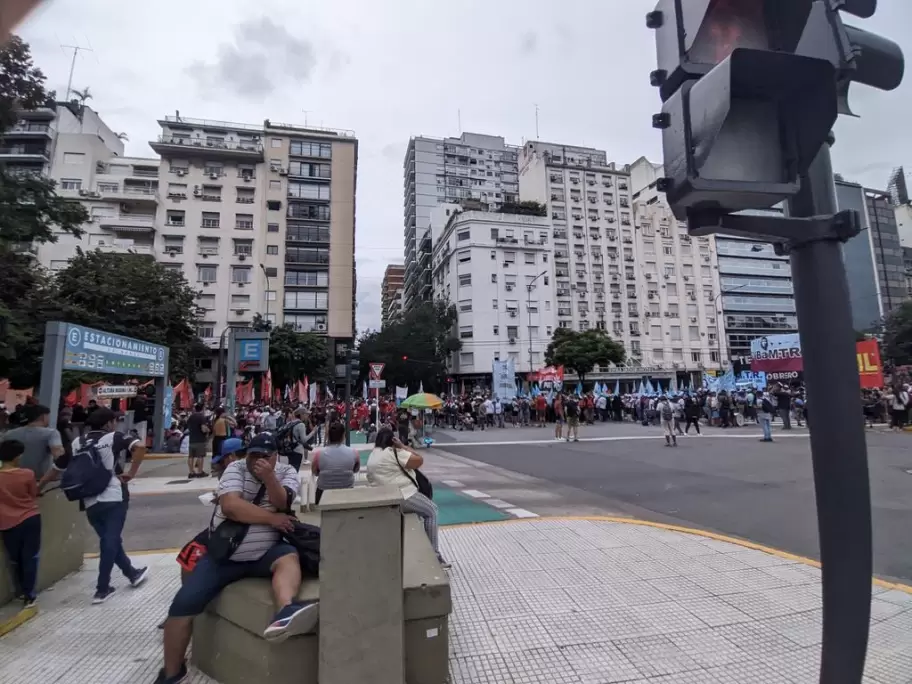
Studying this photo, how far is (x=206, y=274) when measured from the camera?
1863 inches

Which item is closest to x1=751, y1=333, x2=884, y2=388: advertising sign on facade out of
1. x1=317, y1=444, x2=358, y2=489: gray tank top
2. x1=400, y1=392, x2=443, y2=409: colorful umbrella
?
x1=400, y1=392, x2=443, y2=409: colorful umbrella

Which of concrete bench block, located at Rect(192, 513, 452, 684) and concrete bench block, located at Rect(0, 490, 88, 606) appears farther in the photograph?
concrete bench block, located at Rect(0, 490, 88, 606)

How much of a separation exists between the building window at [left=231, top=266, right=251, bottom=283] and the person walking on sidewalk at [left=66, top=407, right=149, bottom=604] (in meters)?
46.9

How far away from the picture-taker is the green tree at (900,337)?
4181cm

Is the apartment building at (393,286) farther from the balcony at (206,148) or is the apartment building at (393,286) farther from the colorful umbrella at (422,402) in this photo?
the colorful umbrella at (422,402)

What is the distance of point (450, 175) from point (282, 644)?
79709 millimetres

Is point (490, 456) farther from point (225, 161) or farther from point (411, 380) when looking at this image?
point (225, 161)

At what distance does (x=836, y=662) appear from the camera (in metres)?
1.51

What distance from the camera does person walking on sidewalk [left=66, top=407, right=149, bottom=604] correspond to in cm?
421

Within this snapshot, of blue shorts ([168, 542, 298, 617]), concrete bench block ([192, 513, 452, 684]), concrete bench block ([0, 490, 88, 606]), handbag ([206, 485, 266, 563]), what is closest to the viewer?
concrete bench block ([192, 513, 452, 684])

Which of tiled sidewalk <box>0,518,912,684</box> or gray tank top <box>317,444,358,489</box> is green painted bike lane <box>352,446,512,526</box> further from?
gray tank top <box>317,444,358,489</box>

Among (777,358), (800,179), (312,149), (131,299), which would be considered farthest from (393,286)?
(800,179)

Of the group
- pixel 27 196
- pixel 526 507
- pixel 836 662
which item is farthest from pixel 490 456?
pixel 836 662

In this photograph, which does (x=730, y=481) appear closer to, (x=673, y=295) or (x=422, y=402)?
(x=422, y=402)
